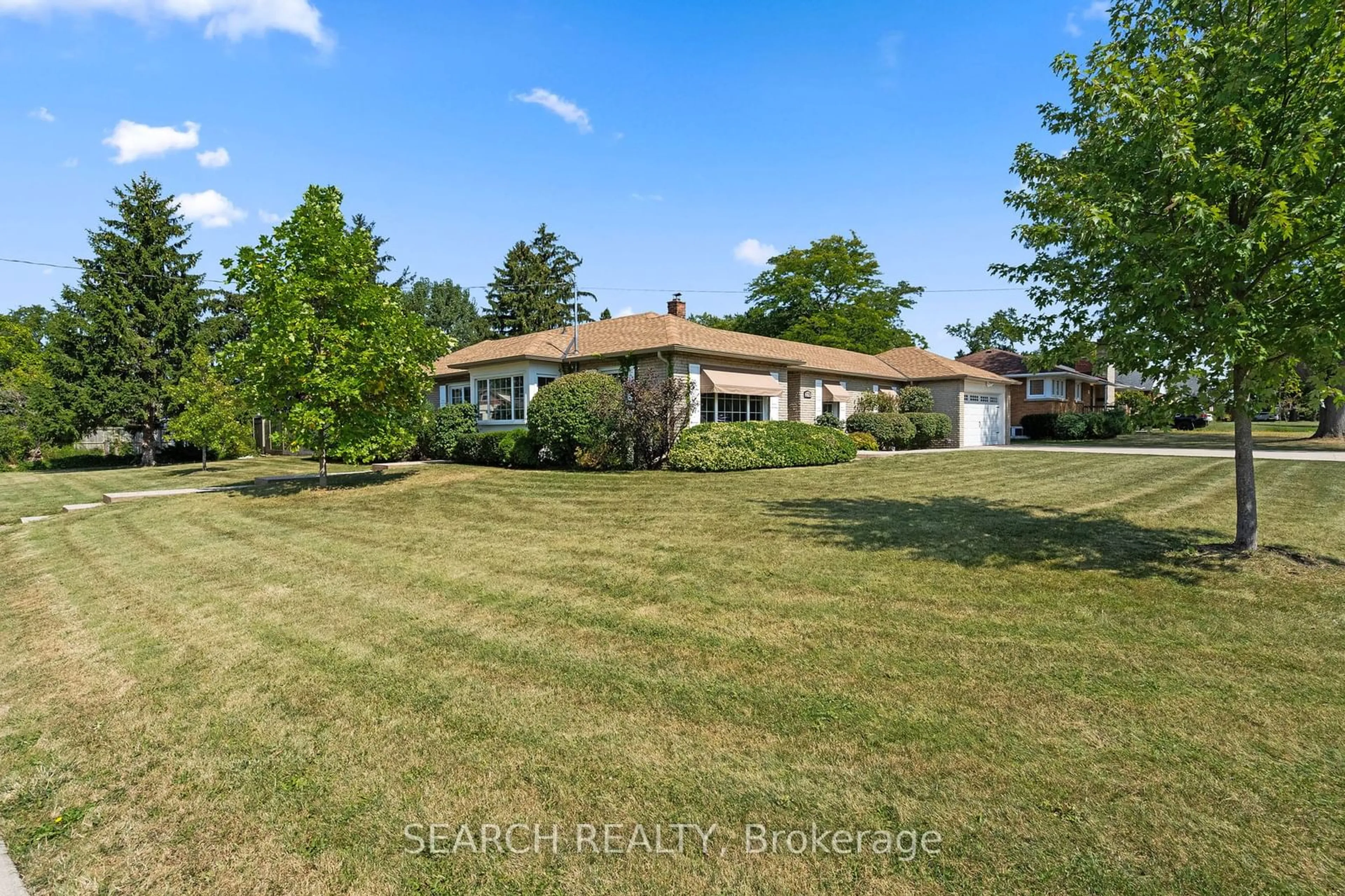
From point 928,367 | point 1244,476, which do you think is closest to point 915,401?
point 928,367

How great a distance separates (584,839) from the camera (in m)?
2.60

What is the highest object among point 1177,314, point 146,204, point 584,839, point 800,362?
point 146,204

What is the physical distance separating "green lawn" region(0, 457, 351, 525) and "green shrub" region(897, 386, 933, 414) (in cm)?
2392

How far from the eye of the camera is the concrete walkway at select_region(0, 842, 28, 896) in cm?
232

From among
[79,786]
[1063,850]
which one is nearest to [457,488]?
[79,786]

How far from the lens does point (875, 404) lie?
2709cm

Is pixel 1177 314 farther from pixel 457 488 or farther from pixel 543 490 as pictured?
pixel 457 488

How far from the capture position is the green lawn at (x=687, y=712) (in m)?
2.46

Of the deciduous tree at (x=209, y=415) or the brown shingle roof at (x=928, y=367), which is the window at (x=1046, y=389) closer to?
the brown shingle roof at (x=928, y=367)

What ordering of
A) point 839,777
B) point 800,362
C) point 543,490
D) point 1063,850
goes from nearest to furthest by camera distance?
point 1063,850 < point 839,777 < point 543,490 < point 800,362

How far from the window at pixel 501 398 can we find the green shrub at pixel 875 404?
1467 cm

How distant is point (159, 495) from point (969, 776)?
18038 millimetres

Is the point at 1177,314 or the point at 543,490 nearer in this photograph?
the point at 1177,314

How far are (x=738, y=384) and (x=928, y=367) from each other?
14.1 metres
